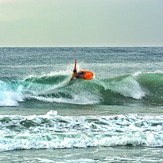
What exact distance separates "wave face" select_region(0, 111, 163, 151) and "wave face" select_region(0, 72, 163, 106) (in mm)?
4779

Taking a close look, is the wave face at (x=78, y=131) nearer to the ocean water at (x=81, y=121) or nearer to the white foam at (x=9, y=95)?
the ocean water at (x=81, y=121)

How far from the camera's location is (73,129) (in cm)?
1564

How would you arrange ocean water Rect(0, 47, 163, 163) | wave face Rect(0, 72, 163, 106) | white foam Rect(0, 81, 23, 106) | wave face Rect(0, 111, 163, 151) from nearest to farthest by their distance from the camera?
ocean water Rect(0, 47, 163, 163) < wave face Rect(0, 111, 163, 151) < white foam Rect(0, 81, 23, 106) < wave face Rect(0, 72, 163, 106)

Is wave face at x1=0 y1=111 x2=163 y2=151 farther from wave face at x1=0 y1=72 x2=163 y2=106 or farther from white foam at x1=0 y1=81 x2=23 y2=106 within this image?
wave face at x1=0 y1=72 x2=163 y2=106

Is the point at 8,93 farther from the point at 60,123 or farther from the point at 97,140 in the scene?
the point at 97,140

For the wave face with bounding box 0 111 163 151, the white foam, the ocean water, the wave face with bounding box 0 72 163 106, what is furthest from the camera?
the wave face with bounding box 0 72 163 106

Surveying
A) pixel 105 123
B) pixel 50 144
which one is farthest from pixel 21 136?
pixel 105 123

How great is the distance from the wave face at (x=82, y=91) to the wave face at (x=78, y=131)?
4779 millimetres

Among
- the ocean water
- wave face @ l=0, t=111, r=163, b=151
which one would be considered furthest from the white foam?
wave face @ l=0, t=111, r=163, b=151

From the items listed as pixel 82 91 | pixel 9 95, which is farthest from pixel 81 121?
pixel 82 91

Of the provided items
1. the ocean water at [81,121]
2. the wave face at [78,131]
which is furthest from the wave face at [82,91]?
the wave face at [78,131]

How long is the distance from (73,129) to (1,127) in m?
2.23

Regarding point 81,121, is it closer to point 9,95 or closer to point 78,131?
point 78,131

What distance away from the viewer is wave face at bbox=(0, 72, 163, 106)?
2286 cm
